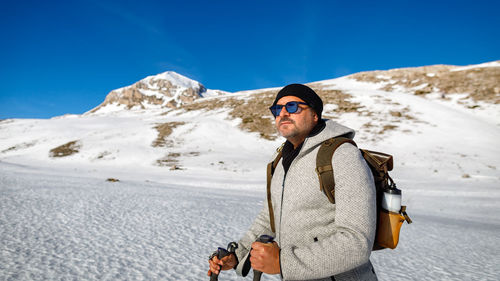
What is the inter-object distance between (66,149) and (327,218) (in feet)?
96.3

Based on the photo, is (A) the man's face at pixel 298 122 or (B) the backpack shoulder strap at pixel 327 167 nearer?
(B) the backpack shoulder strap at pixel 327 167

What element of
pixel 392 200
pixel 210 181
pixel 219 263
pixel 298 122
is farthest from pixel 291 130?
pixel 210 181

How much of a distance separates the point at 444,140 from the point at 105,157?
32.7 meters

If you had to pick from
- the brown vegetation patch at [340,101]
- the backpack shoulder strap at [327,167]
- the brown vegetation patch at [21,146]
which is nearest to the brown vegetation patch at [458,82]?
the brown vegetation patch at [340,101]

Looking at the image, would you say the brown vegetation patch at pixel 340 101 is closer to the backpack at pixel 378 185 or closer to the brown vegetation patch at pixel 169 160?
the brown vegetation patch at pixel 169 160

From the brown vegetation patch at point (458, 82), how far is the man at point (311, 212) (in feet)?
152

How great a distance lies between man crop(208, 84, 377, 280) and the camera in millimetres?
1402

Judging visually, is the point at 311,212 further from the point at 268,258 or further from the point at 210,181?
the point at 210,181

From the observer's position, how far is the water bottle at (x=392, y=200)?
1.51 meters

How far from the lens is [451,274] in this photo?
12.3 ft

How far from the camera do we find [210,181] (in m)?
13.8

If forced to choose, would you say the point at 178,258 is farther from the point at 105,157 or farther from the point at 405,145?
the point at 405,145

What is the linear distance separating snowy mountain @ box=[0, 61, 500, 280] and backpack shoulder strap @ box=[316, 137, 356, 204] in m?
2.51

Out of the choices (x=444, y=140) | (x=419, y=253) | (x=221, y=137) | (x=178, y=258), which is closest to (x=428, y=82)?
(x=444, y=140)
